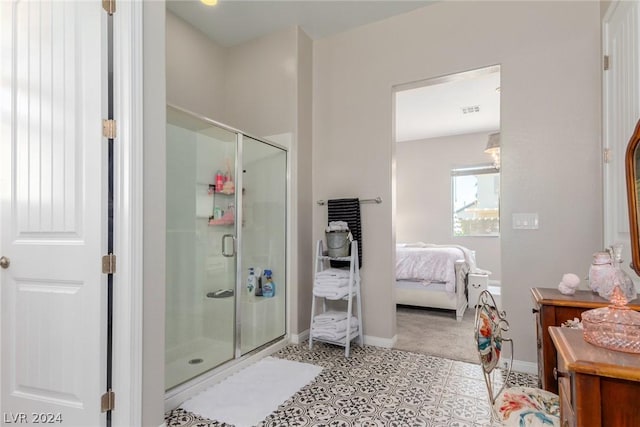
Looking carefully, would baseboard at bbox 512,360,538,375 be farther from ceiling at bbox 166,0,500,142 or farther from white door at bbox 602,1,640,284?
ceiling at bbox 166,0,500,142

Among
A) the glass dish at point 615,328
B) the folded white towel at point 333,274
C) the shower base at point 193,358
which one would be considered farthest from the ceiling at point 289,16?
the shower base at point 193,358

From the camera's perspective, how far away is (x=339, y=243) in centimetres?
314

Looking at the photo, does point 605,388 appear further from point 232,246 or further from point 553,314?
point 232,246

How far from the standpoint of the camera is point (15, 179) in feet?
5.96

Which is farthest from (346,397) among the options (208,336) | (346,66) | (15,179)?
(346,66)

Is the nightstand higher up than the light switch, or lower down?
lower down

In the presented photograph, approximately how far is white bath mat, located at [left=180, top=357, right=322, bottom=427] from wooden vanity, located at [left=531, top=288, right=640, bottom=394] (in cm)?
148

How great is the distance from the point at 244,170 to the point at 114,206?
1.45 m

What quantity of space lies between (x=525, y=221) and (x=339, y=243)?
1.50 metres

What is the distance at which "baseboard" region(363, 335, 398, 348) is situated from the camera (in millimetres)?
3169

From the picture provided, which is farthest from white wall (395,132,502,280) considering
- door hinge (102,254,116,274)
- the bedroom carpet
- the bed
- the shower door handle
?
door hinge (102,254,116,274)

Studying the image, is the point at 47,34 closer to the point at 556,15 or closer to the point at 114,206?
the point at 114,206

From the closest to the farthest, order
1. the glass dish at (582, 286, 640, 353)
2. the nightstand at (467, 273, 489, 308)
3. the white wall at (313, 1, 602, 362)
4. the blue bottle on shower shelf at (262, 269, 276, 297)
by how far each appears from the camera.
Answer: the glass dish at (582, 286, 640, 353) → the white wall at (313, 1, 602, 362) → the blue bottle on shower shelf at (262, 269, 276, 297) → the nightstand at (467, 273, 489, 308)

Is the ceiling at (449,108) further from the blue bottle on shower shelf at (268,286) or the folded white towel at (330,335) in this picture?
the folded white towel at (330,335)
